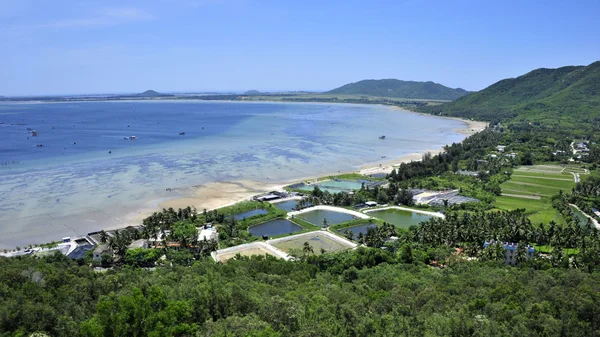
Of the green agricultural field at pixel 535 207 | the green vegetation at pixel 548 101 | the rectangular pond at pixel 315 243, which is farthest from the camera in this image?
the green vegetation at pixel 548 101

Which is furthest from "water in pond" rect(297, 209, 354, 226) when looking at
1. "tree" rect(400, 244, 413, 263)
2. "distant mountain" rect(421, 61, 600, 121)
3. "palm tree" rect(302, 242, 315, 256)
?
"distant mountain" rect(421, 61, 600, 121)

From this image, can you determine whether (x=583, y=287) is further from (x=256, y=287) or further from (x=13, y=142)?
(x=13, y=142)

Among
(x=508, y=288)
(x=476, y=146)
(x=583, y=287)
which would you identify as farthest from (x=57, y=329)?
(x=476, y=146)

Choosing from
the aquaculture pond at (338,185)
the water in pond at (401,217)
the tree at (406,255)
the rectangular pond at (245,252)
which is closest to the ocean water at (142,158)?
the aquaculture pond at (338,185)

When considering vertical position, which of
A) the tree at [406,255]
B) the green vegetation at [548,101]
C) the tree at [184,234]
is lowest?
the tree at [184,234]

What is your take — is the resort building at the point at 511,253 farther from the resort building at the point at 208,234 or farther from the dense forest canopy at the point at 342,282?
the resort building at the point at 208,234

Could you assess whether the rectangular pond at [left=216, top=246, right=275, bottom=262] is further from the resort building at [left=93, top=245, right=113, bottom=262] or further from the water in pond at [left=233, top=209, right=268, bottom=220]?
the water in pond at [left=233, top=209, right=268, bottom=220]
